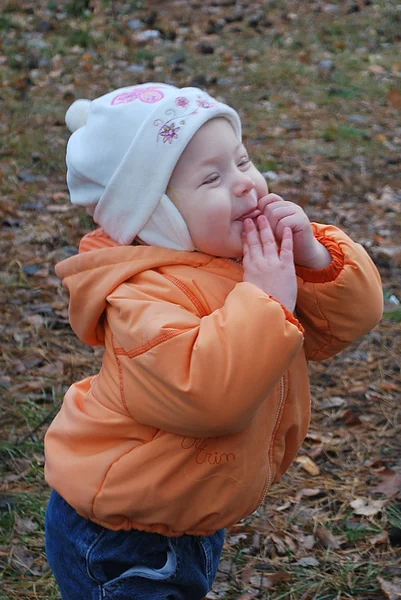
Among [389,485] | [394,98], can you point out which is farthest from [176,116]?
[394,98]

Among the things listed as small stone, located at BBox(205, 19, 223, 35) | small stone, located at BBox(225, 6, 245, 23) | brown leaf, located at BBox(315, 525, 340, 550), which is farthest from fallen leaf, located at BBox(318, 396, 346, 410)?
small stone, located at BBox(225, 6, 245, 23)

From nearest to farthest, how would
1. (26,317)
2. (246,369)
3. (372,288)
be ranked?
(246,369) → (372,288) → (26,317)

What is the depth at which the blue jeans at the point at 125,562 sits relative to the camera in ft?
6.98

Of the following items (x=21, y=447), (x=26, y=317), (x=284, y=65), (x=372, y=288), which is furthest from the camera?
(x=284, y=65)

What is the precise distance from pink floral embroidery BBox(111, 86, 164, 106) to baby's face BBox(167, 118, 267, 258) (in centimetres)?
17

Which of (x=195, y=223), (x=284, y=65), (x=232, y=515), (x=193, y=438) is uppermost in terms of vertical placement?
(x=195, y=223)

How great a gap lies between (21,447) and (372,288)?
6.13 feet

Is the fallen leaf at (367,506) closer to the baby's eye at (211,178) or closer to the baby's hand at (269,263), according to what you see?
the baby's hand at (269,263)

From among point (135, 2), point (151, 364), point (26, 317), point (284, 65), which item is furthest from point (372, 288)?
point (135, 2)

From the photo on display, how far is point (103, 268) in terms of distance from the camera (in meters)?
2.09

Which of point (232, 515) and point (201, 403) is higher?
point (201, 403)

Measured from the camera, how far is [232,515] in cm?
210

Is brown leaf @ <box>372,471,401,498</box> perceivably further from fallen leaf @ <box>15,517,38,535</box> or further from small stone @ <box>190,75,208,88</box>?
small stone @ <box>190,75,208,88</box>

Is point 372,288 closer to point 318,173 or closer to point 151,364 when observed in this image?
point 151,364
